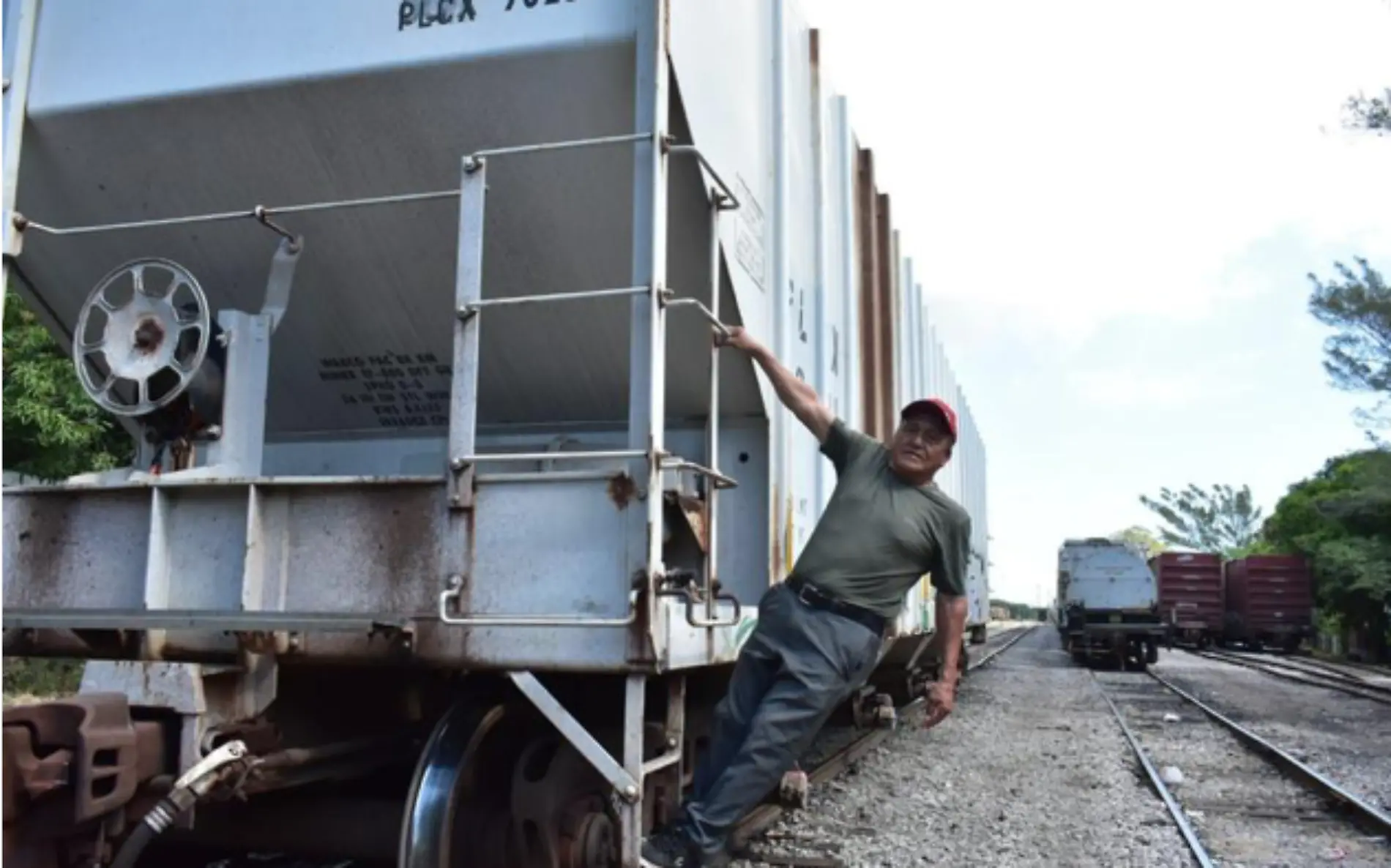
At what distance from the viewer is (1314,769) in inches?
353

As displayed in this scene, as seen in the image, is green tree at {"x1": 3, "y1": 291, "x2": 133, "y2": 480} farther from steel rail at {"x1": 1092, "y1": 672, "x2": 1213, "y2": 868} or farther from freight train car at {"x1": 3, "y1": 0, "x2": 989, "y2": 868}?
steel rail at {"x1": 1092, "y1": 672, "x2": 1213, "y2": 868}

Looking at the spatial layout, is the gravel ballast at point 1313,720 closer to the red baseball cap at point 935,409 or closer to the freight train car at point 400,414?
the red baseball cap at point 935,409

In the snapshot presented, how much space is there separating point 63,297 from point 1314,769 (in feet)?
30.7

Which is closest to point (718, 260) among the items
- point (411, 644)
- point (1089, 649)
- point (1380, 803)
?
point (411, 644)

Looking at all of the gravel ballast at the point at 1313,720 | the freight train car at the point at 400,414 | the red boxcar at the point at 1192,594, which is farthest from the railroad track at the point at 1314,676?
the freight train car at the point at 400,414

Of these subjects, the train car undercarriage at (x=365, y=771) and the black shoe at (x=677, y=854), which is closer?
the train car undercarriage at (x=365, y=771)

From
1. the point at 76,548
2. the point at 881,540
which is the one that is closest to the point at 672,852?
the point at 881,540

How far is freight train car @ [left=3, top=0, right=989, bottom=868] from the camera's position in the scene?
3.00m

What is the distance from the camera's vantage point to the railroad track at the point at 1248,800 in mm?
6059

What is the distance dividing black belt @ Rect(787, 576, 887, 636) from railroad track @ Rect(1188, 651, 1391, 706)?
1469cm

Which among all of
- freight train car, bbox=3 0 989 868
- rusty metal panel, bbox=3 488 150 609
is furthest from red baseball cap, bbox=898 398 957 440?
rusty metal panel, bbox=3 488 150 609

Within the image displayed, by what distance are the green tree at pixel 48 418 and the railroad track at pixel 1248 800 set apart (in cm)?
885

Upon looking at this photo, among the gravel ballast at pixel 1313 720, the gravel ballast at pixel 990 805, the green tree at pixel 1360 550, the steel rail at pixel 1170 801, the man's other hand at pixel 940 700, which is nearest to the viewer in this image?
the man's other hand at pixel 940 700

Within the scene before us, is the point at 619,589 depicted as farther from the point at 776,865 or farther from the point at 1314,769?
the point at 1314,769
